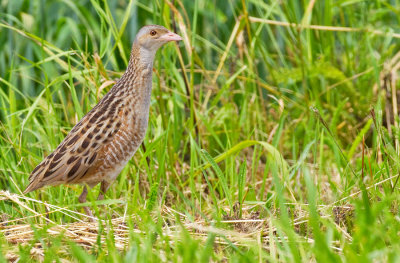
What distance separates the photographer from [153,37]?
4289 mm

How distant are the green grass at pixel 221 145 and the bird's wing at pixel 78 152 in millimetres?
180

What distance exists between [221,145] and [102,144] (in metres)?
1.06

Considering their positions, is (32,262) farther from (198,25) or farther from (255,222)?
(198,25)

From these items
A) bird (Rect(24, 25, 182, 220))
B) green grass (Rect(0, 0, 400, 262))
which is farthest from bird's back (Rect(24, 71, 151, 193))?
green grass (Rect(0, 0, 400, 262))

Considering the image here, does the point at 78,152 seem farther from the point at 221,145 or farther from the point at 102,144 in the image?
the point at 221,145

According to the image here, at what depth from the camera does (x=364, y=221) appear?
104 inches

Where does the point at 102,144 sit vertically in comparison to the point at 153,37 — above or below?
below

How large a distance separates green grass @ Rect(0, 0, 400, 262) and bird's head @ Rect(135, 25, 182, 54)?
0.77 ft

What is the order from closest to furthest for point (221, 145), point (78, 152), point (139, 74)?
point (78, 152) < point (139, 74) < point (221, 145)

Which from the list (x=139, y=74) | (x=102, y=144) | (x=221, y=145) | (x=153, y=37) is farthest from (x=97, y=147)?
(x=221, y=145)

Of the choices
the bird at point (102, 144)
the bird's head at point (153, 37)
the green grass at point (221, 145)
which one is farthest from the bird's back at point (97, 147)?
the bird's head at point (153, 37)

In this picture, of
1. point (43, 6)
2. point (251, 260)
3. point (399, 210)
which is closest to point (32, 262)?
point (251, 260)

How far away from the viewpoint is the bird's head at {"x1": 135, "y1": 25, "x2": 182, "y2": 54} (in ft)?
14.0

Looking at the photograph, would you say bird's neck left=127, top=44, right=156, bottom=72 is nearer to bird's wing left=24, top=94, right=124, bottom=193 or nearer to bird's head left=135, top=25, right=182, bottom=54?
bird's head left=135, top=25, right=182, bottom=54
